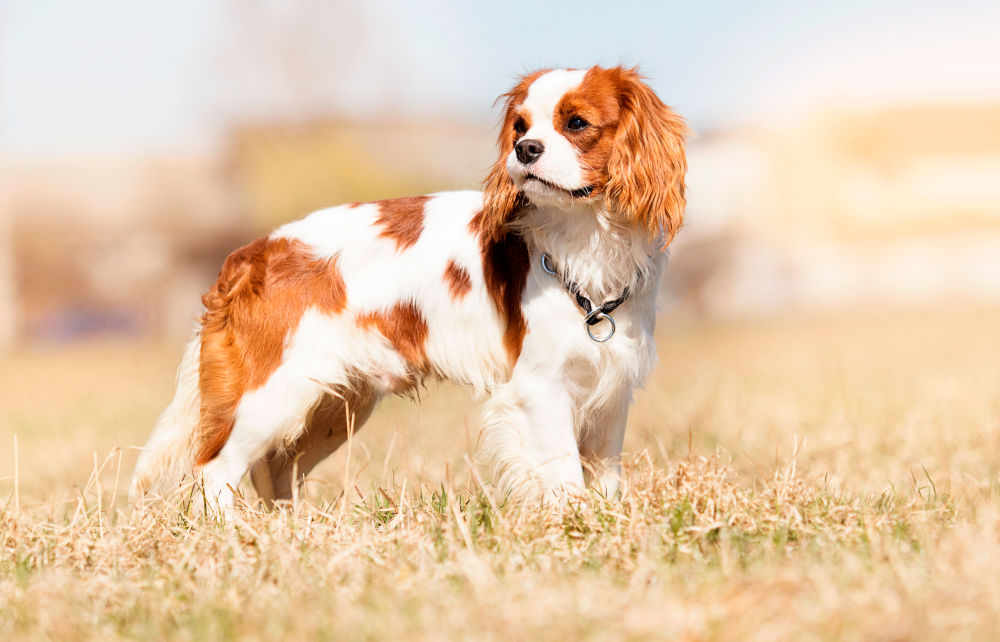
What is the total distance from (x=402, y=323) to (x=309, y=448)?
873mm

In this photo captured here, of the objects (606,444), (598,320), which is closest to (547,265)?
(598,320)

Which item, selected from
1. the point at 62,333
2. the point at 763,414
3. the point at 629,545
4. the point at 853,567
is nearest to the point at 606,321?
the point at 629,545

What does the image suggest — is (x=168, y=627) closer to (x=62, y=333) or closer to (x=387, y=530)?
(x=387, y=530)

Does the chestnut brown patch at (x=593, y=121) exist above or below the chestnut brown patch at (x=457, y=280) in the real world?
above

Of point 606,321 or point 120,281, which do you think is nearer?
point 606,321

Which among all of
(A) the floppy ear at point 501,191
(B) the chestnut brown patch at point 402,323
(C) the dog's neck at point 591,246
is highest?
(A) the floppy ear at point 501,191

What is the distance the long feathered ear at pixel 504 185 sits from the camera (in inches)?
136

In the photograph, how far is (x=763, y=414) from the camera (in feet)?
20.9

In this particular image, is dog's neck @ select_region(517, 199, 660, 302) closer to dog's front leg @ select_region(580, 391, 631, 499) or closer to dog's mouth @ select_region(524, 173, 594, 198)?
dog's mouth @ select_region(524, 173, 594, 198)

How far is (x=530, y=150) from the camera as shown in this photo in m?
3.20

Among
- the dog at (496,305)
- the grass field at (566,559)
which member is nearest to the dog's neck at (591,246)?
the dog at (496,305)

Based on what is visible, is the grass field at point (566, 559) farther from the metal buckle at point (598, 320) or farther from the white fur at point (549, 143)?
the white fur at point (549, 143)

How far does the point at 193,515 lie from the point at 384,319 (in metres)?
0.92

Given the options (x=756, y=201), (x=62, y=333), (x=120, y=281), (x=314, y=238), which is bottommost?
(x=62, y=333)
